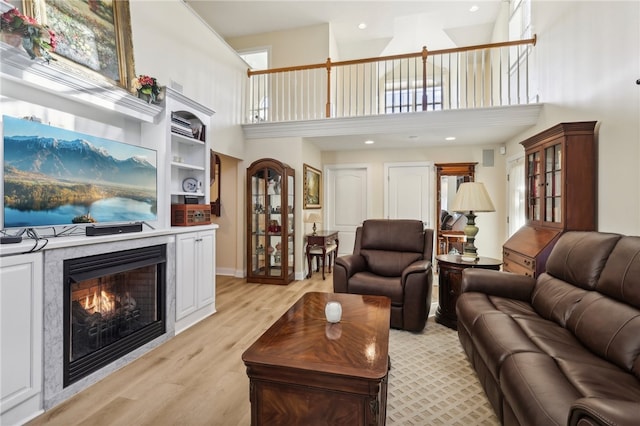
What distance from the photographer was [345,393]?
1320mm

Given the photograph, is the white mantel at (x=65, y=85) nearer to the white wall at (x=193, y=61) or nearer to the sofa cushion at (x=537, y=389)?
the white wall at (x=193, y=61)

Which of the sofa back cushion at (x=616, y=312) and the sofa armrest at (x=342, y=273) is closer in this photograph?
the sofa back cushion at (x=616, y=312)

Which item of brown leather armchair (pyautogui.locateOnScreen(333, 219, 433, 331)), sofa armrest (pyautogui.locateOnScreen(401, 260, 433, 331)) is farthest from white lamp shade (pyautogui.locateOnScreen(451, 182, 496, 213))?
sofa armrest (pyautogui.locateOnScreen(401, 260, 433, 331))

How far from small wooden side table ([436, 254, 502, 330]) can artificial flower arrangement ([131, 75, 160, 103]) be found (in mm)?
3235

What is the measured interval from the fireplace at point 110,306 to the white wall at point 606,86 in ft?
13.0

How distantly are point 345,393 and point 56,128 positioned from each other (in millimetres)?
2426

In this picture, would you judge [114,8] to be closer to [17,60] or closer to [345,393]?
[17,60]

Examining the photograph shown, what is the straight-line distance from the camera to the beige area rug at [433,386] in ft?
5.78

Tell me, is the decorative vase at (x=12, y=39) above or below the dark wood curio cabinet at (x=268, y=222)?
above

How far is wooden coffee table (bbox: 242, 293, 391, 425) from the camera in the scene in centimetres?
130

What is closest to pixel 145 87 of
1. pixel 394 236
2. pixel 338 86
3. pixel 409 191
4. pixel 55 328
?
pixel 55 328

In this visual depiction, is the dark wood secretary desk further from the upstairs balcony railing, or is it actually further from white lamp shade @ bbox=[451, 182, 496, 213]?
white lamp shade @ bbox=[451, 182, 496, 213]

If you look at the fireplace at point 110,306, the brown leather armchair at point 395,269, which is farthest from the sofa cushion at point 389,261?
the fireplace at point 110,306

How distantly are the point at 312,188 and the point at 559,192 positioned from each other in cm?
369
